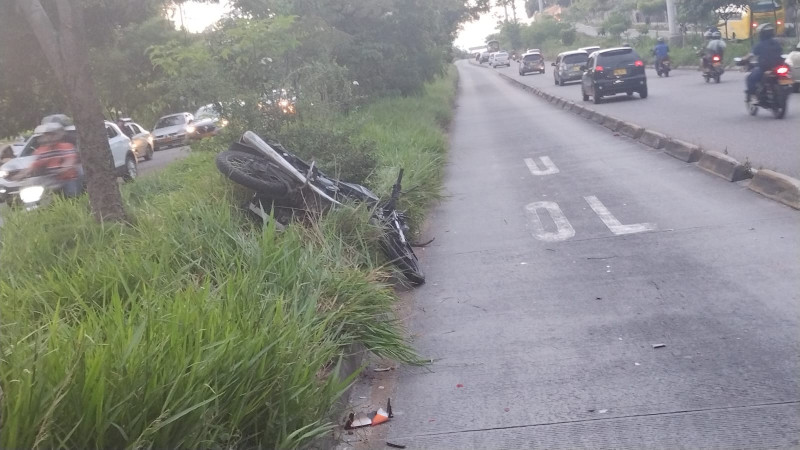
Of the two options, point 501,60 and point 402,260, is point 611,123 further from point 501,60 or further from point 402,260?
point 501,60

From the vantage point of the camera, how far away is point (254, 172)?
8375 mm

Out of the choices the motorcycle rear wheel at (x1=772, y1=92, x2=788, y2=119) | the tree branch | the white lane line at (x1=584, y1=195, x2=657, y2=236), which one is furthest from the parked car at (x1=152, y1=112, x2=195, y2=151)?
the tree branch

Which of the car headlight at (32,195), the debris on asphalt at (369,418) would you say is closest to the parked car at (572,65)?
Result: the car headlight at (32,195)

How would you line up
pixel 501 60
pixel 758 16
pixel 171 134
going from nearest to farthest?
pixel 171 134 → pixel 758 16 → pixel 501 60

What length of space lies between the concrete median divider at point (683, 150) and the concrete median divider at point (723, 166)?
0.46 m

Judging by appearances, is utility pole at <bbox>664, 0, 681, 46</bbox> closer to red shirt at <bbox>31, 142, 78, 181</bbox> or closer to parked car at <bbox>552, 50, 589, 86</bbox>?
parked car at <bbox>552, 50, 589, 86</bbox>

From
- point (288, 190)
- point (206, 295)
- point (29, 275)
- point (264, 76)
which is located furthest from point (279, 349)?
point (264, 76)

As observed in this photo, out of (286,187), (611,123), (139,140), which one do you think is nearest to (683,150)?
(611,123)

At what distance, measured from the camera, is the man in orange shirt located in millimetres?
14000

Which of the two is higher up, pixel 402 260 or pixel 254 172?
pixel 254 172

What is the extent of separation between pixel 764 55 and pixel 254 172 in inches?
502

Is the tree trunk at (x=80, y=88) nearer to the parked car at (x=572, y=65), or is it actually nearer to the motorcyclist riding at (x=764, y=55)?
the motorcyclist riding at (x=764, y=55)

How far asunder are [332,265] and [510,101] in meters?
31.9

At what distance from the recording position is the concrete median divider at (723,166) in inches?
462
